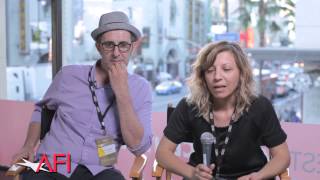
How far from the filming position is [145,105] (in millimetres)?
2266

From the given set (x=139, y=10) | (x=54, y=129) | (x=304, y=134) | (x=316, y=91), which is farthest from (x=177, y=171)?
(x=139, y=10)

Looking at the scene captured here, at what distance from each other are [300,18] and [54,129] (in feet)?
11.0

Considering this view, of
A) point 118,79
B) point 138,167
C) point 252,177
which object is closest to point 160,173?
point 138,167

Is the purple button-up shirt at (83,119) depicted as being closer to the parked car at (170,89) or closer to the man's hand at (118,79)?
the man's hand at (118,79)

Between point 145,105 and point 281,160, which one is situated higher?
point 145,105

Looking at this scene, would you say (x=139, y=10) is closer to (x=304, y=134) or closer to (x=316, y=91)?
(x=316, y=91)

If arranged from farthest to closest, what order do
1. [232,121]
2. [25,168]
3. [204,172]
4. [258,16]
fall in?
[258,16]
[25,168]
[232,121]
[204,172]

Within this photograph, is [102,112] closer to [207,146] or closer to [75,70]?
[75,70]

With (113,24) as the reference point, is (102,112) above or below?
below

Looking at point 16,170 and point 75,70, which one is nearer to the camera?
point 16,170

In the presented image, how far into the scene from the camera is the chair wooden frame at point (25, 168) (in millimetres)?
2236

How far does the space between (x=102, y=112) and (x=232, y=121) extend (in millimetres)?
602

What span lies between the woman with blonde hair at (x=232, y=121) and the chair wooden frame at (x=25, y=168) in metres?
0.30

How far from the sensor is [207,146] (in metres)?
1.79
